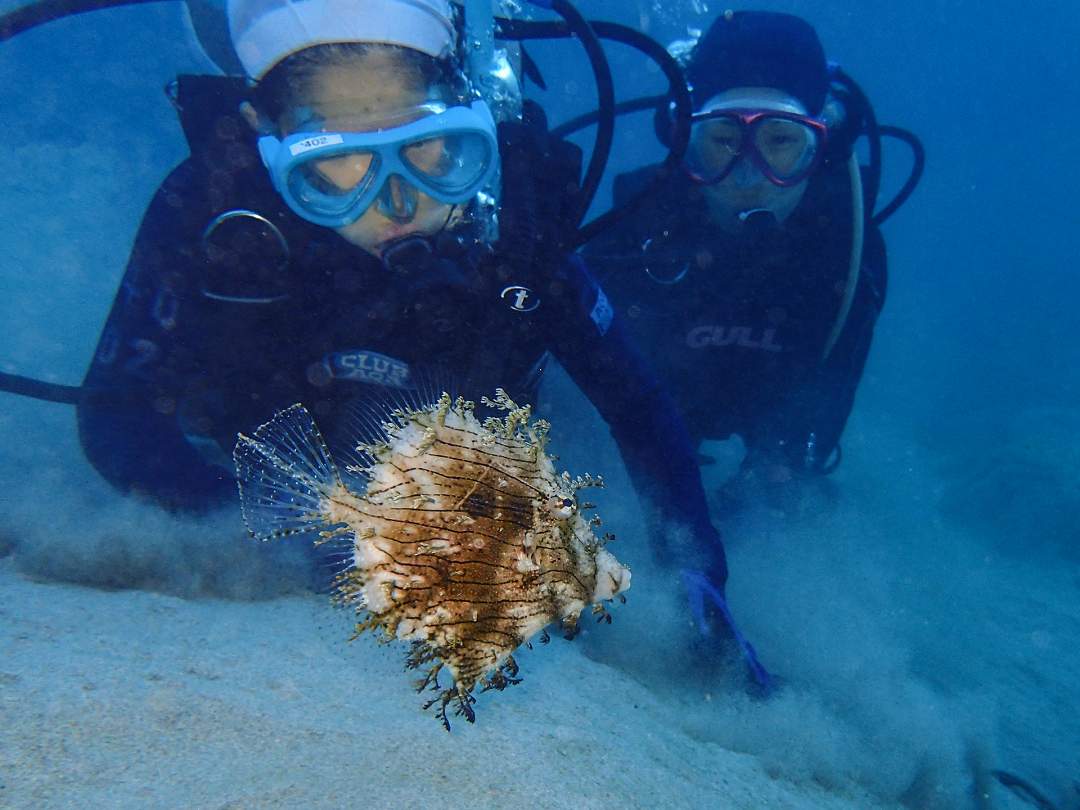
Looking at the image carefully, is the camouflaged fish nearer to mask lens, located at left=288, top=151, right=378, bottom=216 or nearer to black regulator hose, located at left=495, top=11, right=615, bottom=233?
mask lens, located at left=288, top=151, right=378, bottom=216

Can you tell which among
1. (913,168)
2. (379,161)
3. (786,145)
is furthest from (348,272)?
(913,168)

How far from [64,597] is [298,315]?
1.67 metres

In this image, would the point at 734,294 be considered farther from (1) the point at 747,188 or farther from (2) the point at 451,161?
(2) the point at 451,161

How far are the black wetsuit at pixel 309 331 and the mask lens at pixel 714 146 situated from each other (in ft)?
9.36

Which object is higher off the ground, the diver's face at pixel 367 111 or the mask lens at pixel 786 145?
→ the mask lens at pixel 786 145

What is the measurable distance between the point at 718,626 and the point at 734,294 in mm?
3649

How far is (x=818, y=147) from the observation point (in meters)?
5.28

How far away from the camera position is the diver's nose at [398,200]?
2.90 metres

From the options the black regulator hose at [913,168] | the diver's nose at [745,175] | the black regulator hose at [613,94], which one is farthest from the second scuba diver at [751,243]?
the black regulator hose at [613,94]

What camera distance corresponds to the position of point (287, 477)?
64.3 inches

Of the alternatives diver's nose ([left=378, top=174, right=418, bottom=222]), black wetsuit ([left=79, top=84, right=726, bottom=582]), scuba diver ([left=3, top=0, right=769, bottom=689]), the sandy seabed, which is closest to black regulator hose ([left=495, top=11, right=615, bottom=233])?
scuba diver ([left=3, top=0, right=769, bottom=689])

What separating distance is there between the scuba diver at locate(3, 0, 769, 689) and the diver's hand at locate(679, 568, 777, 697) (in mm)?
12

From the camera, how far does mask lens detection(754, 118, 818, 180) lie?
5219 mm

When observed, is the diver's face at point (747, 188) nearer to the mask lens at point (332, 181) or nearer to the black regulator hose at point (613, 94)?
→ the black regulator hose at point (613, 94)
